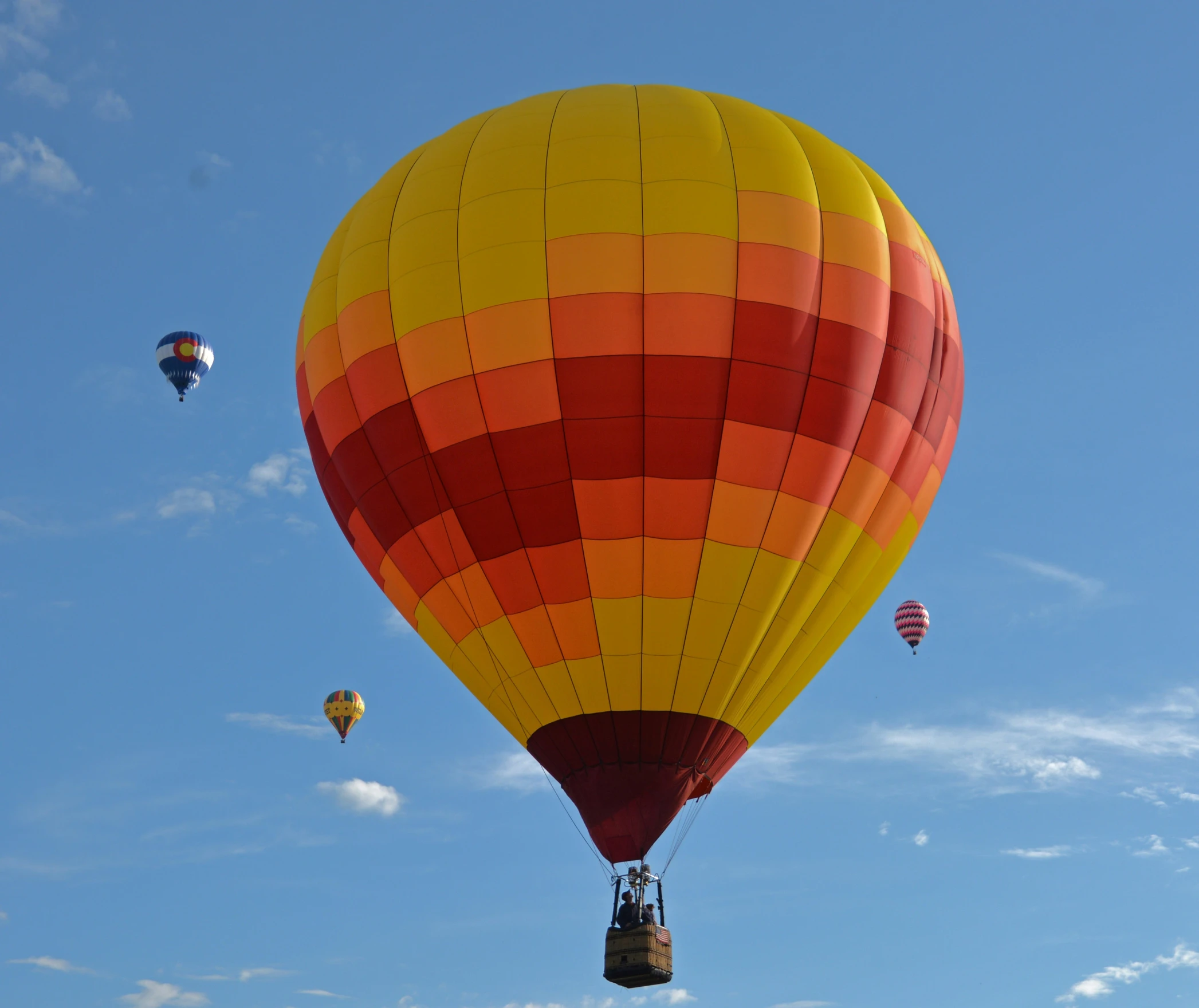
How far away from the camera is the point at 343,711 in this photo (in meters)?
32.3

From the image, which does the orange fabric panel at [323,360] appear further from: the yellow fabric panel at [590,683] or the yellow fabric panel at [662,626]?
the yellow fabric panel at [662,626]

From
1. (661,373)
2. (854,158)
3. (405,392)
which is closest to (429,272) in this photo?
(405,392)

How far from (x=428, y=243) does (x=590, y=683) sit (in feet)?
15.4

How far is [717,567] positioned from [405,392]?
3.58 metres

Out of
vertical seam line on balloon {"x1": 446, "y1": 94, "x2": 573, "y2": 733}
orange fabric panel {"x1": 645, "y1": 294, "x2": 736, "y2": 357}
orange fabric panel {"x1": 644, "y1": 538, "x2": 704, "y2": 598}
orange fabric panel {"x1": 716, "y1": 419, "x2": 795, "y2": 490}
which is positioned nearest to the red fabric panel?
vertical seam line on balloon {"x1": 446, "y1": 94, "x2": 573, "y2": 733}

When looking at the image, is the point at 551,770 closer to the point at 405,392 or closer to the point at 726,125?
the point at 405,392

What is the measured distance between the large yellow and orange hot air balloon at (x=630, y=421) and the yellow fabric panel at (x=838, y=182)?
1.8 inches

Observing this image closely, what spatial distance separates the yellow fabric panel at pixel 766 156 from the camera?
16.1m

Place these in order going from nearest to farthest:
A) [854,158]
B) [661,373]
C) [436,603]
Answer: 1. [661,373]
2. [436,603]
3. [854,158]

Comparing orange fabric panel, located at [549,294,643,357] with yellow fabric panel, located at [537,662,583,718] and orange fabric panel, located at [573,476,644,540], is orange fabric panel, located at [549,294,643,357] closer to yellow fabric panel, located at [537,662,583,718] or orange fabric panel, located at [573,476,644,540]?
orange fabric panel, located at [573,476,644,540]

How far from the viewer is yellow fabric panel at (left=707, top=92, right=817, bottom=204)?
16.1m

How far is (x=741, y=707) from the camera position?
1598 cm

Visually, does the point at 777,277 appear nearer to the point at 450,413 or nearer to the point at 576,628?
the point at 450,413

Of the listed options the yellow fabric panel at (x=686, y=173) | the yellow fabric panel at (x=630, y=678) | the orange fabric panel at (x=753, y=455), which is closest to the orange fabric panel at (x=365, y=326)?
the yellow fabric panel at (x=686, y=173)
